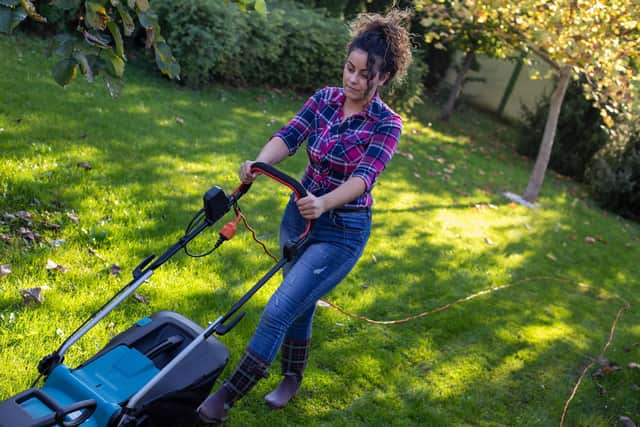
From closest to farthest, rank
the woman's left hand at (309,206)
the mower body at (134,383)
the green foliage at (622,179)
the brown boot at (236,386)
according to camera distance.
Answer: the mower body at (134,383)
the woman's left hand at (309,206)
the brown boot at (236,386)
the green foliage at (622,179)

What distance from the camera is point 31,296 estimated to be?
368 centimetres

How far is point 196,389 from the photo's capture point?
2.84 meters

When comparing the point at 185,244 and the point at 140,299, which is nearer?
the point at 185,244

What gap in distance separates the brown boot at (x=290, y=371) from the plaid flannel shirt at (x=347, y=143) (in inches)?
35.9

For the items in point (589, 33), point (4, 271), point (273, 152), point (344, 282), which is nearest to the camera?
point (273, 152)

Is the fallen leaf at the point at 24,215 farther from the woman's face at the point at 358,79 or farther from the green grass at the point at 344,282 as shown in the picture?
the woman's face at the point at 358,79

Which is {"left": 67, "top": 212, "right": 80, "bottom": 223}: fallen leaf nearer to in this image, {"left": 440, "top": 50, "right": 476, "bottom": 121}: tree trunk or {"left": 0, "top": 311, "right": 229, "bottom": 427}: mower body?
{"left": 0, "top": 311, "right": 229, "bottom": 427}: mower body

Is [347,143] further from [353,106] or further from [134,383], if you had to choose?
[134,383]

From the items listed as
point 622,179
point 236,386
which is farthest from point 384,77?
point 622,179

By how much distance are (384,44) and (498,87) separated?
14.2m

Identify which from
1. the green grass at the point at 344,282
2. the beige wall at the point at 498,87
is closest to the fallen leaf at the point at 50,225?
the green grass at the point at 344,282

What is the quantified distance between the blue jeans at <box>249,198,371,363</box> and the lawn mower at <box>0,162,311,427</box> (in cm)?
15

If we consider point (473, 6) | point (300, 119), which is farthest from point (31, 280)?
point (473, 6)

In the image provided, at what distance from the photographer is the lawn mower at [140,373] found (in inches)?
91.3
